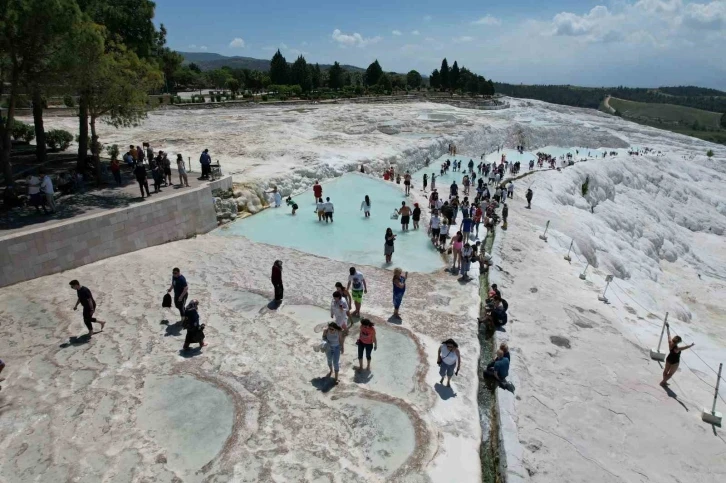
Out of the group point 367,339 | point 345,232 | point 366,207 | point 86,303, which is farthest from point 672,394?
A: point 86,303

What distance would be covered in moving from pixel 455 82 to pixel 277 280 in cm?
8347

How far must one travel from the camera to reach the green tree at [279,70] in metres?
70.7

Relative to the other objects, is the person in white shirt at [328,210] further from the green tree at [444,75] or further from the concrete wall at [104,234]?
the green tree at [444,75]

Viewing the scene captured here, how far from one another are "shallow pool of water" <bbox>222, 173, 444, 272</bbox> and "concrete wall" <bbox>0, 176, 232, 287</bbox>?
1313 millimetres

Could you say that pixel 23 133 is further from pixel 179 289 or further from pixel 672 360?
pixel 672 360

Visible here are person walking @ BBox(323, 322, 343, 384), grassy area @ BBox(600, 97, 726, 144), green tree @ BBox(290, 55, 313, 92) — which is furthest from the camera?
grassy area @ BBox(600, 97, 726, 144)

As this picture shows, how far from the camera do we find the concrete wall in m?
10.5

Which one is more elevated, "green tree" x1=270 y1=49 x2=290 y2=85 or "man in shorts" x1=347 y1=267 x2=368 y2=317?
"green tree" x1=270 y1=49 x2=290 y2=85

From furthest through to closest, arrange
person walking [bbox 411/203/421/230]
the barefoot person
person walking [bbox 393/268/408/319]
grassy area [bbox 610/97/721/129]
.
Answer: grassy area [bbox 610/97/721/129] < person walking [bbox 411/203/421/230] < person walking [bbox 393/268/408/319] < the barefoot person

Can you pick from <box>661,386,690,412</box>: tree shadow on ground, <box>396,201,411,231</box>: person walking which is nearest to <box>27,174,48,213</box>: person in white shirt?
<box>396,201,411,231</box>: person walking

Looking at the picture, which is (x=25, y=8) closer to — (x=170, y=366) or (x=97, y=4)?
(x=97, y=4)

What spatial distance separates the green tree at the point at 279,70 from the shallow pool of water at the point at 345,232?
5747 cm

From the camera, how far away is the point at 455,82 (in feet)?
280

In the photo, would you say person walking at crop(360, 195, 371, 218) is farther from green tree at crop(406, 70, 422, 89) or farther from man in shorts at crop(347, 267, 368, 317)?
green tree at crop(406, 70, 422, 89)
